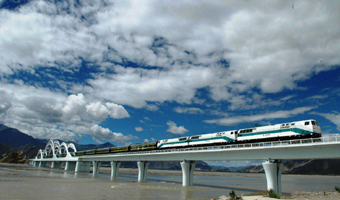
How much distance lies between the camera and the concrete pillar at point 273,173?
110 ft

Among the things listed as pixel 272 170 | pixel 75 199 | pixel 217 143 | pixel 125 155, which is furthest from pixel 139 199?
pixel 125 155

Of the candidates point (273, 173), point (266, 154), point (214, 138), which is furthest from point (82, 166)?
point (273, 173)

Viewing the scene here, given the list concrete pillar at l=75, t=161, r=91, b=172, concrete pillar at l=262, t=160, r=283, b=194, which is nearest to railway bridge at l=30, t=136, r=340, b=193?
concrete pillar at l=262, t=160, r=283, b=194

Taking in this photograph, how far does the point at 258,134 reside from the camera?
4041 centimetres

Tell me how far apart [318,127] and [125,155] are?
5759cm

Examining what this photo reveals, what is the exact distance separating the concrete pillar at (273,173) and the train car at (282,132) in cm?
469

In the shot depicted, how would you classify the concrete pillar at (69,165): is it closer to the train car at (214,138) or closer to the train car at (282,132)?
the train car at (214,138)

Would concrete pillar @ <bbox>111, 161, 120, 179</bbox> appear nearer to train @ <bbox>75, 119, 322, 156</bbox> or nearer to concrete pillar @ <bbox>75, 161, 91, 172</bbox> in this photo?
train @ <bbox>75, 119, 322, 156</bbox>

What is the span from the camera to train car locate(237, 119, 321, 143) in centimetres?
3344

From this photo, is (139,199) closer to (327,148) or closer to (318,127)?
(327,148)

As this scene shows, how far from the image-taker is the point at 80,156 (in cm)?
11281

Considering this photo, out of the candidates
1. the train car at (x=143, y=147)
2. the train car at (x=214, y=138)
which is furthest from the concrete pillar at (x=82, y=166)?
the train car at (x=214, y=138)

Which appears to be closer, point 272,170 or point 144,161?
point 272,170

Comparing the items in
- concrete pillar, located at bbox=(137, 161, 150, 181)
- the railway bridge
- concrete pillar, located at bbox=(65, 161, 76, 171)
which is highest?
the railway bridge
